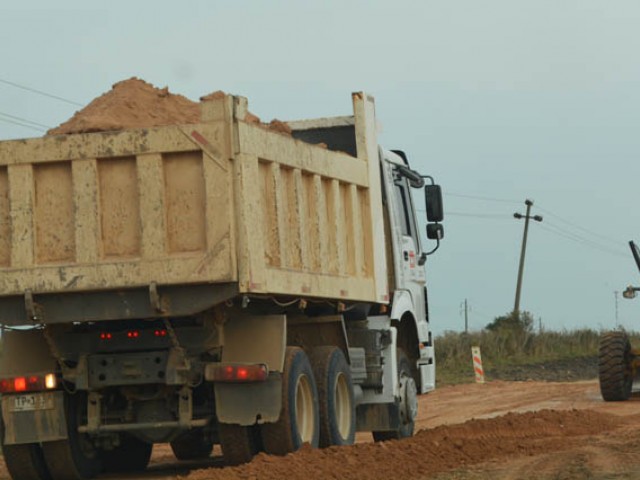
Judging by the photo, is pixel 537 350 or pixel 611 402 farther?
pixel 537 350

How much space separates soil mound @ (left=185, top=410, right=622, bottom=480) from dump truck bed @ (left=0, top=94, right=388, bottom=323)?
1.47 m

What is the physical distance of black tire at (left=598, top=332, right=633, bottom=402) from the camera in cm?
2239

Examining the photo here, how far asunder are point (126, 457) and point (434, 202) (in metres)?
4.78

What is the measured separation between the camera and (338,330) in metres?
14.6

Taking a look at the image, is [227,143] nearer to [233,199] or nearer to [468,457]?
[233,199]

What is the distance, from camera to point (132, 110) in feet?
42.5

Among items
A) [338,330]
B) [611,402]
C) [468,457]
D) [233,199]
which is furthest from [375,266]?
[611,402]

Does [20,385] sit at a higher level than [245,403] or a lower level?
higher

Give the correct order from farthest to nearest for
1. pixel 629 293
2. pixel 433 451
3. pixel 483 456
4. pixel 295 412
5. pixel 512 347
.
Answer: pixel 512 347, pixel 629 293, pixel 433 451, pixel 483 456, pixel 295 412

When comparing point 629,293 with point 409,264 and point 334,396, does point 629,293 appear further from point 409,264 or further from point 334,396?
point 334,396

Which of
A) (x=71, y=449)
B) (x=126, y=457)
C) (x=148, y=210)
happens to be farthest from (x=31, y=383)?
(x=126, y=457)

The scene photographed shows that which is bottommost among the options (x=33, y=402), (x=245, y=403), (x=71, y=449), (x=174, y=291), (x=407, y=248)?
(x=71, y=449)

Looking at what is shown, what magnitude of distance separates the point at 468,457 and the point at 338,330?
2108 millimetres

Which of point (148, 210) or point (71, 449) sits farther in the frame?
point (71, 449)
